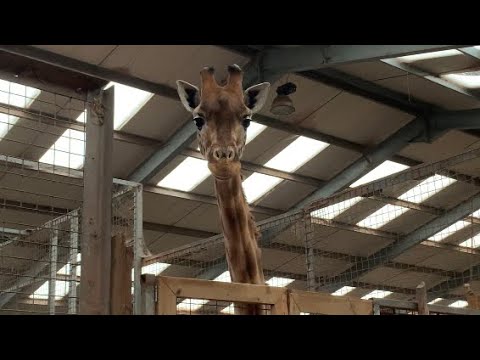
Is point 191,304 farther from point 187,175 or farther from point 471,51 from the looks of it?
point 187,175

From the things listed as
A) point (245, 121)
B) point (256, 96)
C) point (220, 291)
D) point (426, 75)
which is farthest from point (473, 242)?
point (220, 291)

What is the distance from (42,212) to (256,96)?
1607 mm

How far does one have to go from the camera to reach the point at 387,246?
1302cm

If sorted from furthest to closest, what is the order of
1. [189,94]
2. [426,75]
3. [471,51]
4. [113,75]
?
[426,75]
[113,75]
[471,51]
[189,94]

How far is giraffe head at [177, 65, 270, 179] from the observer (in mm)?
4043

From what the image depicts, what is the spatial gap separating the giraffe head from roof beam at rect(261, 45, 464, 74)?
4622 mm

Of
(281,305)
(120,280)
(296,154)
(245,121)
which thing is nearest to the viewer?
(120,280)

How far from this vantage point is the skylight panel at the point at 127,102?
10.1 meters

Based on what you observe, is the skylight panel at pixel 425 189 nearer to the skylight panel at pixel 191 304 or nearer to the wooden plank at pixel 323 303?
the skylight panel at pixel 191 304

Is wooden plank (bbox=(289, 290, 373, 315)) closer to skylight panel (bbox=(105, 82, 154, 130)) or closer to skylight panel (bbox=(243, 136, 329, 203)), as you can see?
skylight panel (bbox=(105, 82, 154, 130))

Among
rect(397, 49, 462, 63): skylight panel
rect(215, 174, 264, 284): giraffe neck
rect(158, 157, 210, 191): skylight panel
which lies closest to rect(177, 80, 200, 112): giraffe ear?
rect(215, 174, 264, 284): giraffe neck

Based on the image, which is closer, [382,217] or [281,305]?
[281,305]
